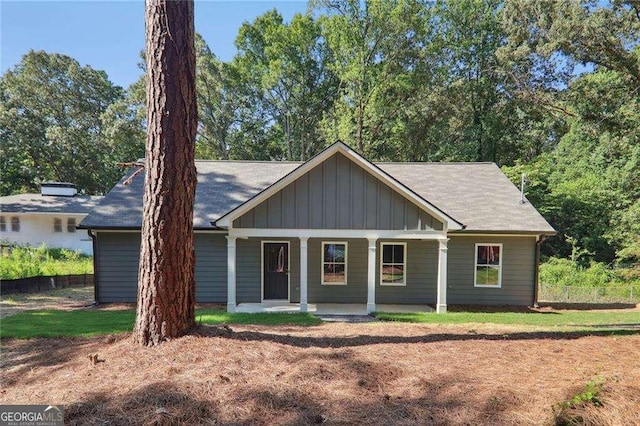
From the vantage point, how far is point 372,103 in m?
23.3

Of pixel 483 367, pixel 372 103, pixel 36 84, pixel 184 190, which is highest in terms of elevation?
pixel 36 84

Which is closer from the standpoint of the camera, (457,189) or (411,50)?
(457,189)

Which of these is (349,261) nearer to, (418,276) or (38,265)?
(418,276)

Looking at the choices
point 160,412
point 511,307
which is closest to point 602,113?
point 511,307

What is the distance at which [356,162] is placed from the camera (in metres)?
9.56

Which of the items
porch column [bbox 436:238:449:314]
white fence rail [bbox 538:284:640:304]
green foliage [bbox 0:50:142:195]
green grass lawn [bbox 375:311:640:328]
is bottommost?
white fence rail [bbox 538:284:640:304]

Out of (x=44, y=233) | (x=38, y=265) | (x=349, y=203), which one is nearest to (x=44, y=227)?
(x=44, y=233)

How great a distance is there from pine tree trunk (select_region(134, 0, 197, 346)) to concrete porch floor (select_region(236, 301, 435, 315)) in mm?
5455

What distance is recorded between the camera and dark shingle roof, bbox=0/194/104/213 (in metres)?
22.8

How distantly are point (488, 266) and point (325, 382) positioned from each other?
949cm

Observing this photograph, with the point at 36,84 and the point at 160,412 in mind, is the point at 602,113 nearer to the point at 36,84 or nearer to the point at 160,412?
the point at 160,412

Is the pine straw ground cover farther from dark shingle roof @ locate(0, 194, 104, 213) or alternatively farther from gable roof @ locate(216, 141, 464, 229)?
dark shingle roof @ locate(0, 194, 104, 213)

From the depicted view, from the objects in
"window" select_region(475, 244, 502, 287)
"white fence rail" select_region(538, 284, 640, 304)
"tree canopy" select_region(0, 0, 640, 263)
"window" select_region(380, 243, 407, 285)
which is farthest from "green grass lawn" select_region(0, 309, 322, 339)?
"tree canopy" select_region(0, 0, 640, 263)

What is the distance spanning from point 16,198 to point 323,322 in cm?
2786
